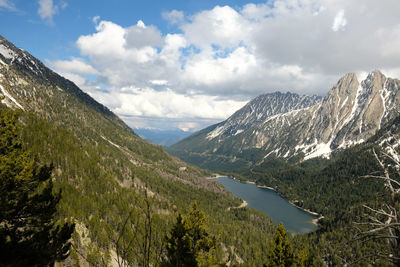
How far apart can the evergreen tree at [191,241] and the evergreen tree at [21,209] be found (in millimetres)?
15870

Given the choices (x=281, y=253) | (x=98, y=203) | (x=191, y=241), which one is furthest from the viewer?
(x=98, y=203)

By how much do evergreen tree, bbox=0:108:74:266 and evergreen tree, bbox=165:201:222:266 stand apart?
15.9m

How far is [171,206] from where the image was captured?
170 metres

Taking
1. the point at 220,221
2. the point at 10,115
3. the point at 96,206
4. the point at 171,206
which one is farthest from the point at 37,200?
the point at 220,221

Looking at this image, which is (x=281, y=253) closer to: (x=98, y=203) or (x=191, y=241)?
(x=191, y=241)

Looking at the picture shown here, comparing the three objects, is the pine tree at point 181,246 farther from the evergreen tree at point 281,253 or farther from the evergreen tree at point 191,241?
the evergreen tree at point 281,253

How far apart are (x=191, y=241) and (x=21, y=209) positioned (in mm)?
21203

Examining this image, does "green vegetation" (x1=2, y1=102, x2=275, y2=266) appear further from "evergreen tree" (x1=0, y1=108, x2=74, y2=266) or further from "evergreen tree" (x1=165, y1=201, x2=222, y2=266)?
"evergreen tree" (x1=0, y1=108, x2=74, y2=266)

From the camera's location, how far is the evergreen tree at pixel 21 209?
1916 cm

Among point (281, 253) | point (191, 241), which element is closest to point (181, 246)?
point (191, 241)

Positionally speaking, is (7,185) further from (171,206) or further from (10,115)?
(171,206)

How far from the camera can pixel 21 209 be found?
67.0 ft

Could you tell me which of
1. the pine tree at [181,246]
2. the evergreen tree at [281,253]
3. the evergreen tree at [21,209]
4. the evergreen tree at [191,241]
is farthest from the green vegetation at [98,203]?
the evergreen tree at [21,209]

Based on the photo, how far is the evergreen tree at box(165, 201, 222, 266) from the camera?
3281cm
